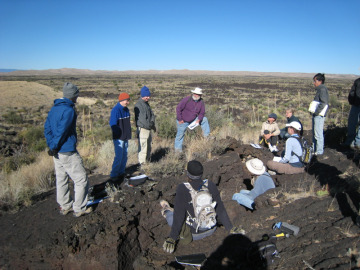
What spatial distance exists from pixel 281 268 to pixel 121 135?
356cm

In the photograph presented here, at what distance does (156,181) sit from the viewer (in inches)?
212

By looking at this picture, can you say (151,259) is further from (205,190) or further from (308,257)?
(308,257)

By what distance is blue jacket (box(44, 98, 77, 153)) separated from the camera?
11.6 feet

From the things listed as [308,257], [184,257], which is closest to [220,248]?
[184,257]

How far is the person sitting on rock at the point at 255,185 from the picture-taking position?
14.2 ft

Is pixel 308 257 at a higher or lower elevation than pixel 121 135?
lower

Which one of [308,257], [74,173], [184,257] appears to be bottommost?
[184,257]

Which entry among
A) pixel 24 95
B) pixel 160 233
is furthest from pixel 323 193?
pixel 24 95

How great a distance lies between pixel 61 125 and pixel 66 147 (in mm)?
338

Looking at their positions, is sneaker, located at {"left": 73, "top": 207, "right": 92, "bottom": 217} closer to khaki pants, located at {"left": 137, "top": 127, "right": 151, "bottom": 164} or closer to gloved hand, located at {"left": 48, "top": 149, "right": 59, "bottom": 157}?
gloved hand, located at {"left": 48, "top": 149, "right": 59, "bottom": 157}

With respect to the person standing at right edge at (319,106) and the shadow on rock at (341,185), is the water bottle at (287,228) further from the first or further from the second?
the person standing at right edge at (319,106)

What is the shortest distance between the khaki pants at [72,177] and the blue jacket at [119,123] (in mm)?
1215

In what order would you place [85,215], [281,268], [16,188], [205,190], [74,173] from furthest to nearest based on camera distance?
[16,188]
[85,215]
[74,173]
[205,190]
[281,268]

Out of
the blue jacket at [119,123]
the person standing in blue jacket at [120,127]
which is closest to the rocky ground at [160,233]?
the person standing in blue jacket at [120,127]
